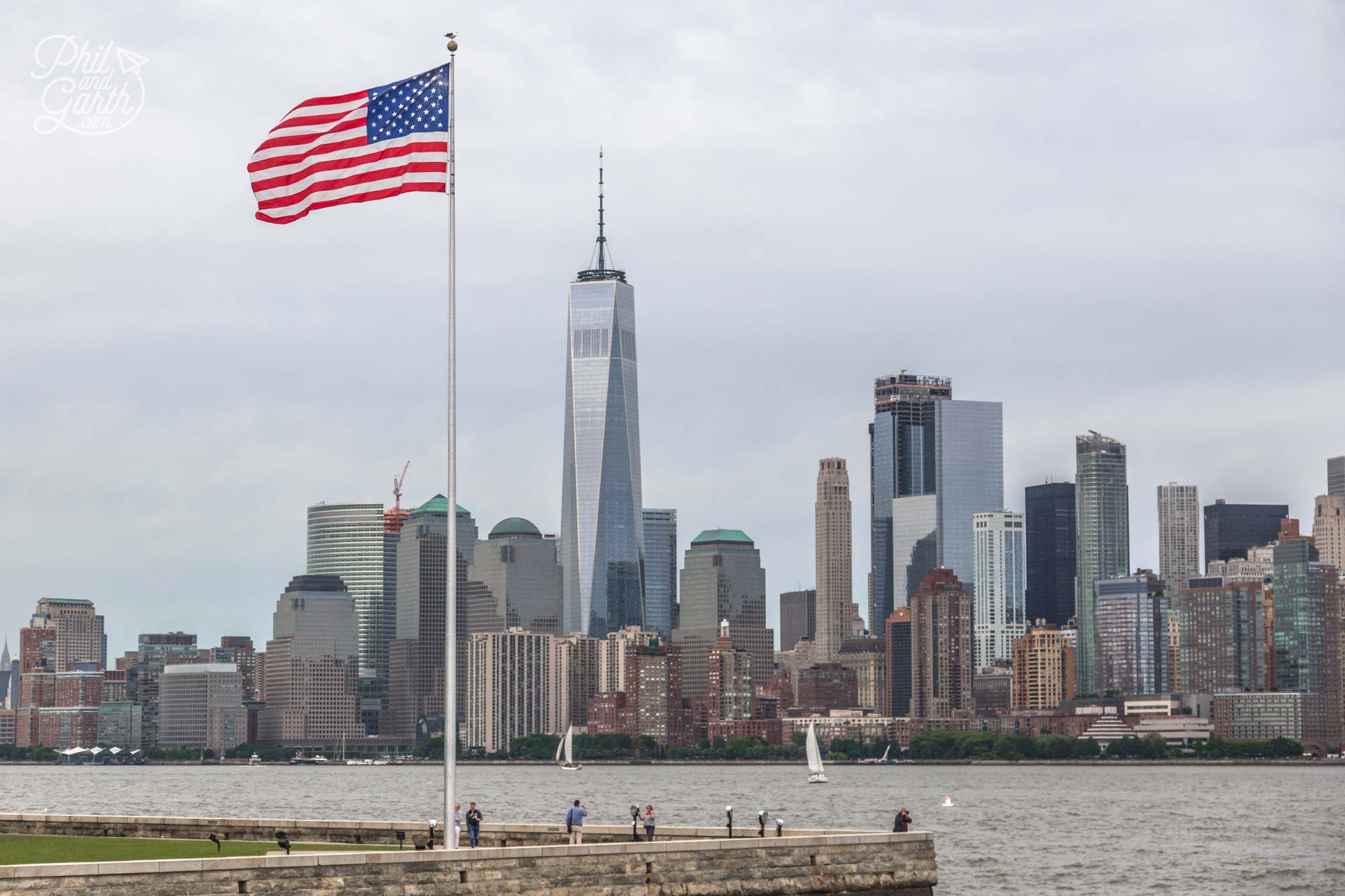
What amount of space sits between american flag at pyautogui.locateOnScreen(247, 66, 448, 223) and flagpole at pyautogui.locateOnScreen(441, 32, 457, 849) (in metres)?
1.20

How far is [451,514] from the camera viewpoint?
5056cm

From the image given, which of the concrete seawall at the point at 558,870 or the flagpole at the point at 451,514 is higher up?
the flagpole at the point at 451,514

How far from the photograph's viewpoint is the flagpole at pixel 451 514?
5041cm

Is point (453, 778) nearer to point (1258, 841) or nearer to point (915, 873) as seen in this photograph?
point (915, 873)

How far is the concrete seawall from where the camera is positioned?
153 ft

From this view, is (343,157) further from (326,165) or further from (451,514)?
(451,514)

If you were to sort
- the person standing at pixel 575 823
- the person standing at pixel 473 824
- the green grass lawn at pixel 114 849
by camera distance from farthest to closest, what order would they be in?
the person standing at pixel 575 823 < the person standing at pixel 473 824 < the green grass lawn at pixel 114 849

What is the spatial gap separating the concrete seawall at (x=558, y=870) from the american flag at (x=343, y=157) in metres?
15.2

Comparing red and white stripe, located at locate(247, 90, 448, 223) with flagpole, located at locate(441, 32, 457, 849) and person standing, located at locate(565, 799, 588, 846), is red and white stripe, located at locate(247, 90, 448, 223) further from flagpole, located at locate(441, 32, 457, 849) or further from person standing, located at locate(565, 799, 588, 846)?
person standing, located at locate(565, 799, 588, 846)

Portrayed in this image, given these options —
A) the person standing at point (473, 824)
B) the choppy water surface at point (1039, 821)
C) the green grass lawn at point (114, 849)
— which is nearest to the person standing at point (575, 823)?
the person standing at point (473, 824)

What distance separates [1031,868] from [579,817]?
120ft

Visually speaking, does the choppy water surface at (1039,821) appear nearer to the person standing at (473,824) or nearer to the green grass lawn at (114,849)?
the person standing at (473,824)

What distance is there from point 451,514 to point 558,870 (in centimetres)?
937

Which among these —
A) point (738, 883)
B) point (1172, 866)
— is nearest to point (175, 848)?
point (738, 883)
